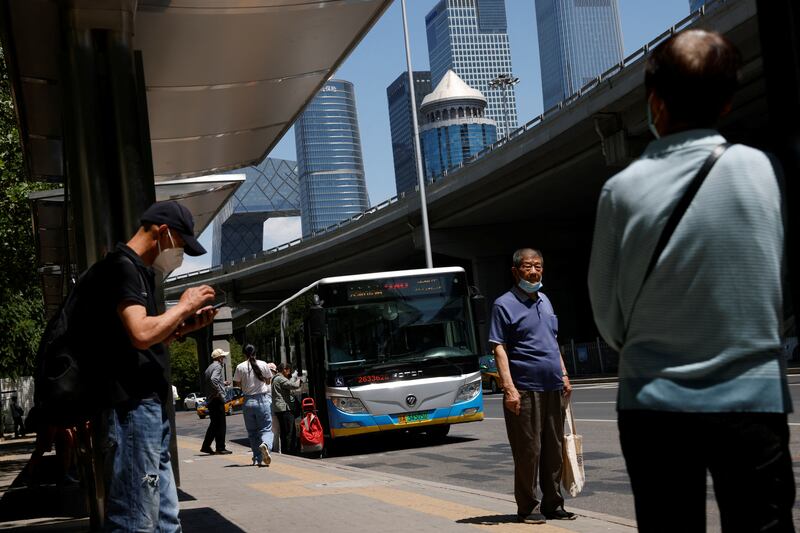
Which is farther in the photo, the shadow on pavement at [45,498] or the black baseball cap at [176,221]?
the shadow on pavement at [45,498]

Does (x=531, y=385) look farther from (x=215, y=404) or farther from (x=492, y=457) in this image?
(x=215, y=404)

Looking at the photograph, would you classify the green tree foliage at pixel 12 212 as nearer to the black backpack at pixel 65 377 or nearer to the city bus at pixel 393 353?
the city bus at pixel 393 353

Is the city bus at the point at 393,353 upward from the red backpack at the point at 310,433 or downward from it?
upward

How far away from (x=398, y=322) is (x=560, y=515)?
33.8ft

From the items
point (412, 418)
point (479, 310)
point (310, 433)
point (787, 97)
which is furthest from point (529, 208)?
point (787, 97)

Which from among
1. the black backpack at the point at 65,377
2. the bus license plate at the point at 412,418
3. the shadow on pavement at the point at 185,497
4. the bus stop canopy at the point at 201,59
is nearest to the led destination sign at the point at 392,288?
the bus license plate at the point at 412,418

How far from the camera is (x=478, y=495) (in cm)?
926

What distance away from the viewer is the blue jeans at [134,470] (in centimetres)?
418

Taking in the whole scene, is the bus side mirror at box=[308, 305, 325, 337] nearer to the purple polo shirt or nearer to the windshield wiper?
the windshield wiper

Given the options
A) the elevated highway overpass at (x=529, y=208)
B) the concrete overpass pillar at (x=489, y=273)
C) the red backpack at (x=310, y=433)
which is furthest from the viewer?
the concrete overpass pillar at (x=489, y=273)

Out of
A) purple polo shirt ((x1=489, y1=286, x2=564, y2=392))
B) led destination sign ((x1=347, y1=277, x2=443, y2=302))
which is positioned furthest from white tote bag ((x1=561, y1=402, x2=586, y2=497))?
led destination sign ((x1=347, y1=277, x2=443, y2=302))

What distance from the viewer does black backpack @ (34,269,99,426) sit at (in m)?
4.04

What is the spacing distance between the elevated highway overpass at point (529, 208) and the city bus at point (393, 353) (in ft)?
20.7

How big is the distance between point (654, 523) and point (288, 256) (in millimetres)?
61124
